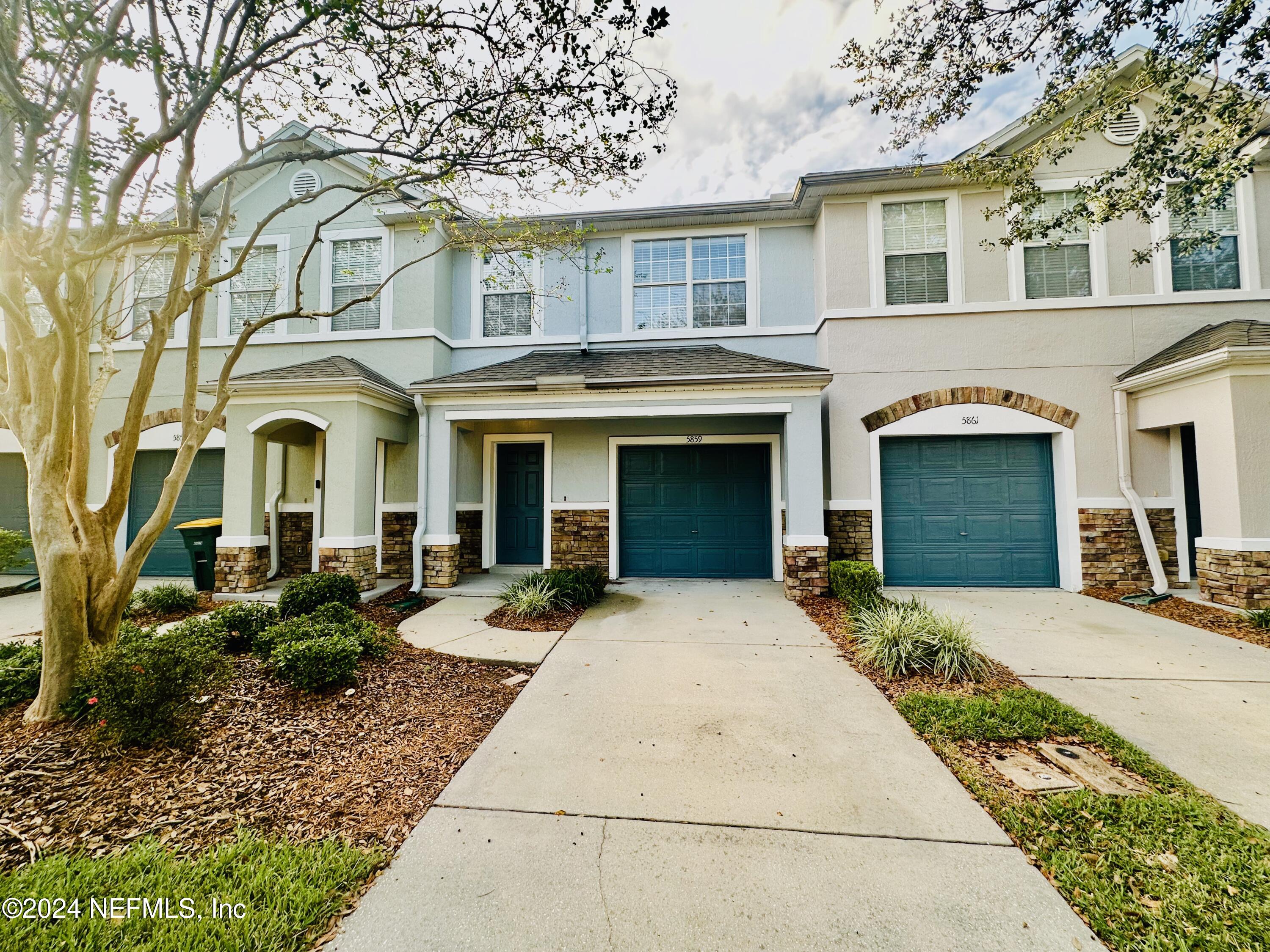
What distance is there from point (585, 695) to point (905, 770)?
2.16 m

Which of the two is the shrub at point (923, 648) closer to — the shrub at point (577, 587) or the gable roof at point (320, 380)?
the shrub at point (577, 587)

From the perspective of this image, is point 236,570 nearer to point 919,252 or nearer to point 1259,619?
point 919,252

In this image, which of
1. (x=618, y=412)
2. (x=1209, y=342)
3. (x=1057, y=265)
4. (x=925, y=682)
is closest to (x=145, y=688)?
(x=925, y=682)

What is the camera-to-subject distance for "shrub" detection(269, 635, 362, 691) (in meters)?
3.70

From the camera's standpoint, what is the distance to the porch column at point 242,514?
273 inches

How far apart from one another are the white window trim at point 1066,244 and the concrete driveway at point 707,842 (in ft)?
23.2

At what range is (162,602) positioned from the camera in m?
6.05

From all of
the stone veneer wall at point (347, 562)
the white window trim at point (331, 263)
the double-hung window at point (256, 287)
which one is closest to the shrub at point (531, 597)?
the stone veneer wall at point (347, 562)

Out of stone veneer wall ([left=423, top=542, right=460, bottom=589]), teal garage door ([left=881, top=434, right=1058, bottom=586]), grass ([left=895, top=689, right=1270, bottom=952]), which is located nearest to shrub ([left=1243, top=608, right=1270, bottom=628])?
teal garage door ([left=881, top=434, right=1058, bottom=586])

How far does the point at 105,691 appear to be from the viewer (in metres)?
2.88

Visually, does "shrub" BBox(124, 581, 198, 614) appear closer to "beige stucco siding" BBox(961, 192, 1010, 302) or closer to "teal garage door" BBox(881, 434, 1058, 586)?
"teal garage door" BBox(881, 434, 1058, 586)

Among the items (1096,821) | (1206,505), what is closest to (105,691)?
(1096,821)

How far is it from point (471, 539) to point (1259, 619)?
10.1m

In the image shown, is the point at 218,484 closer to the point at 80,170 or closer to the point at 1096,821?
the point at 80,170
